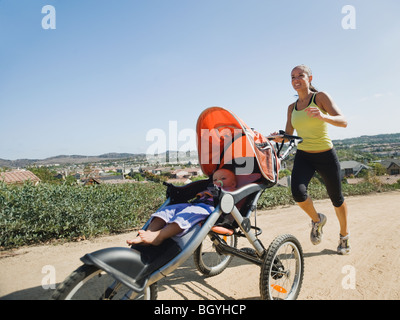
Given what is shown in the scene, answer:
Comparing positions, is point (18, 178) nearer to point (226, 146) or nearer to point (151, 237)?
point (226, 146)

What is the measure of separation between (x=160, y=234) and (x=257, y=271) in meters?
1.66

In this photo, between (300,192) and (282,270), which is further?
(300,192)

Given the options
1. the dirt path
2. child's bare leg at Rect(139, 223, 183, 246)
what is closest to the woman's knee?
the dirt path

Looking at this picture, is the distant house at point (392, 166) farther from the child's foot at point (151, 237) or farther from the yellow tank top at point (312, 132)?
the child's foot at point (151, 237)

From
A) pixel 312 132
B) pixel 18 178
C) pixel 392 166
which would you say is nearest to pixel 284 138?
pixel 312 132

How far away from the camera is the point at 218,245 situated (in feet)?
Result: 8.57

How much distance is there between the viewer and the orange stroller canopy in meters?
2.73

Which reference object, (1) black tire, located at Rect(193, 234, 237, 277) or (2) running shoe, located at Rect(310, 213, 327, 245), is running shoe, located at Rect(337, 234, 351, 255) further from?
(1) black tire, located at Rect(193, 234, 237, 277)

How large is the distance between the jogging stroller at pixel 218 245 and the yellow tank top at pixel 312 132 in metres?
0.29

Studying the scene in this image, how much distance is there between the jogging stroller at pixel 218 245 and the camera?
1.72 meters

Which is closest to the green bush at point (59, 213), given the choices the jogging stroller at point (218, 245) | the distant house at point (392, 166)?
the jogging stroller at point (218, 245)

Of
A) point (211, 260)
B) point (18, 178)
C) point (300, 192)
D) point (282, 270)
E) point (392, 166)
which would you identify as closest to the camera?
point (282, 270)
